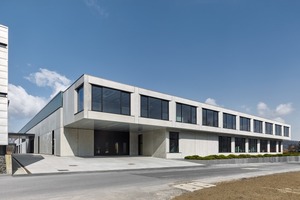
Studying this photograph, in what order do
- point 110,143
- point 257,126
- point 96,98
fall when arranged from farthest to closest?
1. point 257,126
2. point 110,143
3. point 96,98

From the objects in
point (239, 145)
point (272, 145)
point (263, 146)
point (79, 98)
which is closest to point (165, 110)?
point (79, 98)

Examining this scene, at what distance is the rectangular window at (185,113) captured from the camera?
33562 millimetres

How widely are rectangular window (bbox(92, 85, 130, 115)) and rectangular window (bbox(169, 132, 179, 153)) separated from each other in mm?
8100

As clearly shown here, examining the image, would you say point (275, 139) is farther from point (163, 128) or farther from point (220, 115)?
point (163, 128)

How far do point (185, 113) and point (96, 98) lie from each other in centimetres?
1345

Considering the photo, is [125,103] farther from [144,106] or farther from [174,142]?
[174,142]

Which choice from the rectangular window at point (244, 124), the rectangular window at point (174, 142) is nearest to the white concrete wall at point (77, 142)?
the rectangular window at point (174, 142)

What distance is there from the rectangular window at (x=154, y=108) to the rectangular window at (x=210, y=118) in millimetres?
7547

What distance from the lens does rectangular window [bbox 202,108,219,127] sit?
37438 mm

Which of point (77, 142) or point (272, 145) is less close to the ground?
point (77, 142)

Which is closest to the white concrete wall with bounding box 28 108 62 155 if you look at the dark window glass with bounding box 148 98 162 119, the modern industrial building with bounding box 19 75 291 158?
the modern industrial building with bounding box 19 75 291 158

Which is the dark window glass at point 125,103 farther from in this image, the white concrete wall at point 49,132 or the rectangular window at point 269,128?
the rectangular window at point 269,128

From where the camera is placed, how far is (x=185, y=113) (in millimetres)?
34500

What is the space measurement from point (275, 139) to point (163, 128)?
36187 mm
